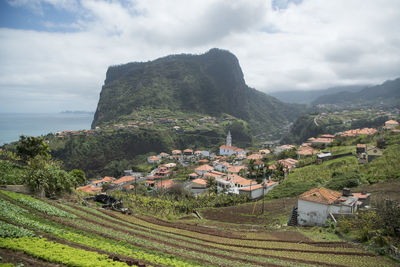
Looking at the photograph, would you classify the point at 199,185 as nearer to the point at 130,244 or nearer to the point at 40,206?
the point at 40,206

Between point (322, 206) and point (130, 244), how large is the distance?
1810 centimetres

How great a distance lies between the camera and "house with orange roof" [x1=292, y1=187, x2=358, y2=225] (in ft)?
73.1

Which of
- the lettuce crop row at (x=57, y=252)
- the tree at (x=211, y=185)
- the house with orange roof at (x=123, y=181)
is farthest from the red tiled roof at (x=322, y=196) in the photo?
the house with orange roof at (x=123, y=181)

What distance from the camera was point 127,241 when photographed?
14258mm

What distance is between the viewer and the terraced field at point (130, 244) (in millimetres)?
10883

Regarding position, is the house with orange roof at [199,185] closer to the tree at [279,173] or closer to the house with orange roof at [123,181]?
the tree at [279,173]

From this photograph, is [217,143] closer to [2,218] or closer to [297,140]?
[297,140]

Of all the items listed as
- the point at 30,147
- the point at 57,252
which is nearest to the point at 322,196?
the point at 57,252

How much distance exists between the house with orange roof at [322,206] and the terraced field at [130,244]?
5.49 m

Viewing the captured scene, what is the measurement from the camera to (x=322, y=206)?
75.1 ft

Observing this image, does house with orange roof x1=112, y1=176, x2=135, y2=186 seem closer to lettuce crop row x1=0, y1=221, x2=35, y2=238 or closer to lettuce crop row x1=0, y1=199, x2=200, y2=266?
lettuce crop row x1=0, y1=199, x2=200, y2=266

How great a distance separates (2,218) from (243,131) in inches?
5853

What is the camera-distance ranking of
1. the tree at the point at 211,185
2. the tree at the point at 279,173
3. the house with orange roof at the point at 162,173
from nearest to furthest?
1. the tree at the point at 211,185
2. the tree at the point at 279,173
3. the house with orange roof at the point at 162,173

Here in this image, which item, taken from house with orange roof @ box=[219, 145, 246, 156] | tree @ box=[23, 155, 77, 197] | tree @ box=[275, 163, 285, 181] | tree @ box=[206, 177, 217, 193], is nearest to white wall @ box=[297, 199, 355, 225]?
tree @ box=[23, 155, 77, 197]
